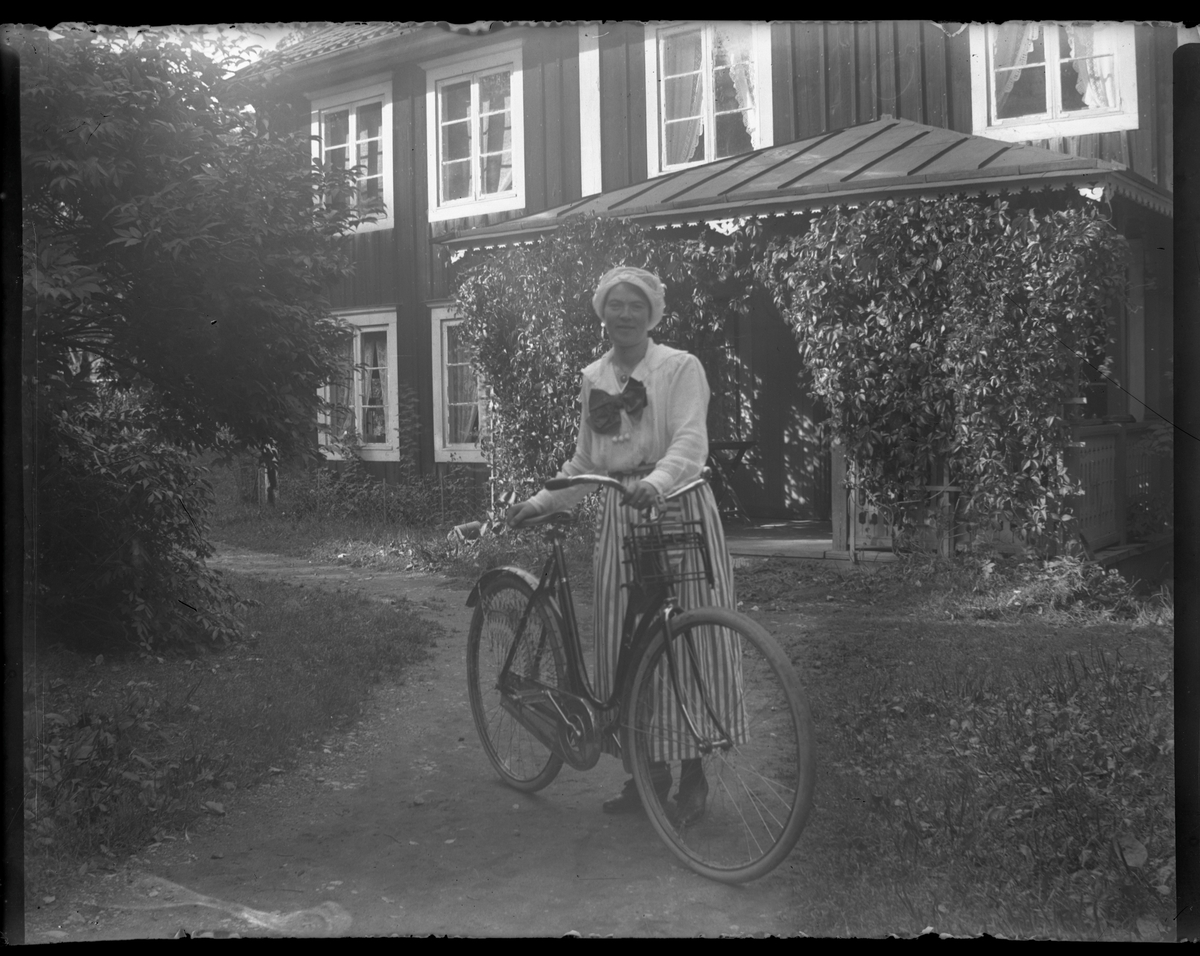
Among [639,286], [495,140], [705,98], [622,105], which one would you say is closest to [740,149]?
[705,98]

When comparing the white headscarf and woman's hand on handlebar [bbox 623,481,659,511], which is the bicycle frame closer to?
woman's hand on handlebar [bbox 623,481,659,511]

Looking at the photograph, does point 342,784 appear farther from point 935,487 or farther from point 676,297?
point 935,487

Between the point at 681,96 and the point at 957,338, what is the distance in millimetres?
1321

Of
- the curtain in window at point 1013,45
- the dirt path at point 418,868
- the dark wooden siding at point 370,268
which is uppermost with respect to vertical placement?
the curtain in window at point 1013,45

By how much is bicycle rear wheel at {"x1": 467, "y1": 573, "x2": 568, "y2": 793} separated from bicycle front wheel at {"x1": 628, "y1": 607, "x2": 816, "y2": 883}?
0.41 metres

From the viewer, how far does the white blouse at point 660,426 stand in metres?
3.45

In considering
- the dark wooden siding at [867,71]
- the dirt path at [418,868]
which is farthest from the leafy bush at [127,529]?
the dark wooden siding at [867,71]

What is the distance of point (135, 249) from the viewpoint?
153 inches

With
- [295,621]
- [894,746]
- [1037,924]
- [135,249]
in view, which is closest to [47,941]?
[295,621]

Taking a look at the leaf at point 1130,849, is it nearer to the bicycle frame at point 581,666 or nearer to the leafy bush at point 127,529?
the bicycle frame at point 581,666

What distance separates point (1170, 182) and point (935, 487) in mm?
1224

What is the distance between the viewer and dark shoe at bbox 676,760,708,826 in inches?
126

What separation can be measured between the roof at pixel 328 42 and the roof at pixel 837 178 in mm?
714

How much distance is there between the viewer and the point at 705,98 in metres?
4.04
